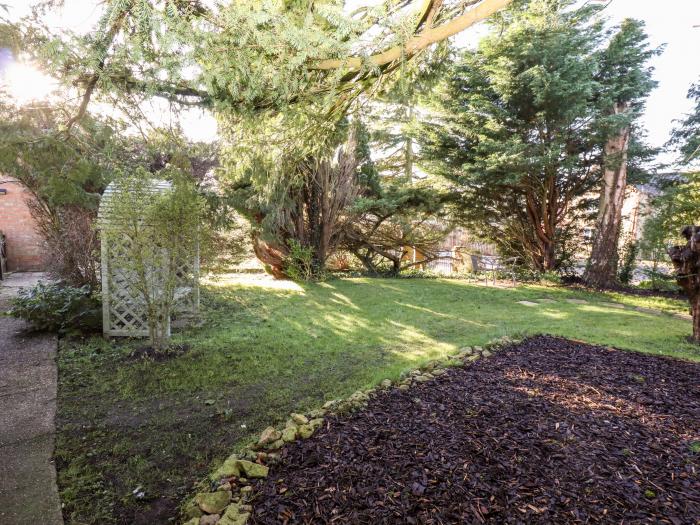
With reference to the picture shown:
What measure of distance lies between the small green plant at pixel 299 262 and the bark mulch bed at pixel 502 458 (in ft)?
20.7

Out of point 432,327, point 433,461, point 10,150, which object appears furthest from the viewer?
point 432,327

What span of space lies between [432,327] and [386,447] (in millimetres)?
3455

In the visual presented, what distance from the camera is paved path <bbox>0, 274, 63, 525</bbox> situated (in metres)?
1.80

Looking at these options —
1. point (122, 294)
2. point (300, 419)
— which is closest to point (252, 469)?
point (300, 419)

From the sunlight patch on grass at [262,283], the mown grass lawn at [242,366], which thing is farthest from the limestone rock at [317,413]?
the sunlight patch on grass at [262,283]

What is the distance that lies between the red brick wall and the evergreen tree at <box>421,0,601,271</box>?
1119cm

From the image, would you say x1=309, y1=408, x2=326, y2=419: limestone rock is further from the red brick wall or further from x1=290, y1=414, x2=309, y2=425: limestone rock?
the red brick wall

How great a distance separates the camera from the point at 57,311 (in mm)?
4617

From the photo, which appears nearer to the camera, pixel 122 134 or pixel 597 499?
pixel 597 499

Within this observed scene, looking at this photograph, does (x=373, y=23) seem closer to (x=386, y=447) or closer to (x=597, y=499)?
(x=386, y=447)

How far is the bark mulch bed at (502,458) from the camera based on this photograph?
156cm

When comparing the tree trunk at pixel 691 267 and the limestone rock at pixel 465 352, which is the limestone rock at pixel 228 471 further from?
the tree trunk at pixel 691 267

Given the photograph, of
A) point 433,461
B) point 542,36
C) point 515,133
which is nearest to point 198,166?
point 515,133

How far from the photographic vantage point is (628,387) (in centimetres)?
281
